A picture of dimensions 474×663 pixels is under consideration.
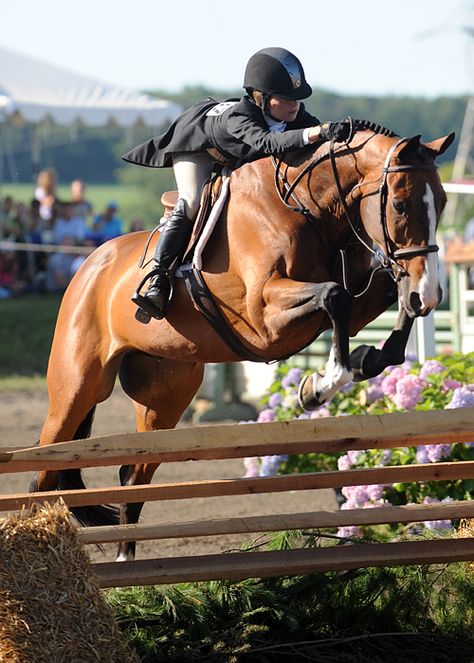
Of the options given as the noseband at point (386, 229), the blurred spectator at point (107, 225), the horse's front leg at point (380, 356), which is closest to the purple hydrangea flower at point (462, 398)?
the horse's front leg at point (380, 356)

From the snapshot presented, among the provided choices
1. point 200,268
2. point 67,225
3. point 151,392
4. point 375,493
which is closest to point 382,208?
point 200,268

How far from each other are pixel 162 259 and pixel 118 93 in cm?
1417

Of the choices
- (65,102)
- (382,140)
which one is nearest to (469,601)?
(382,140)

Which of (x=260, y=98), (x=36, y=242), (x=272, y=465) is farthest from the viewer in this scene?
(x=36, y=242)

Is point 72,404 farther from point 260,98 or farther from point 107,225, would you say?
point 107,225

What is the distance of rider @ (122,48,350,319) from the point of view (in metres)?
4.71

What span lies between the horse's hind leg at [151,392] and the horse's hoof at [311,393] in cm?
111

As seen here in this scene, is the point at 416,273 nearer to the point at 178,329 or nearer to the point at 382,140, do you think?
the point at 382,140

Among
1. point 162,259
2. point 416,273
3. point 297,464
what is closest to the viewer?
point 416,273

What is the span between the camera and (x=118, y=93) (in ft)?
61.3

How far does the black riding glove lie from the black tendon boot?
798mm

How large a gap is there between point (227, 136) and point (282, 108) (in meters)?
0.25

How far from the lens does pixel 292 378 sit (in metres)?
6.95

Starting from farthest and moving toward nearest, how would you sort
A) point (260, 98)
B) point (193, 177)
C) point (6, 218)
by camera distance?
point (6, 218) → point (193, 177) → point (260, 98)
